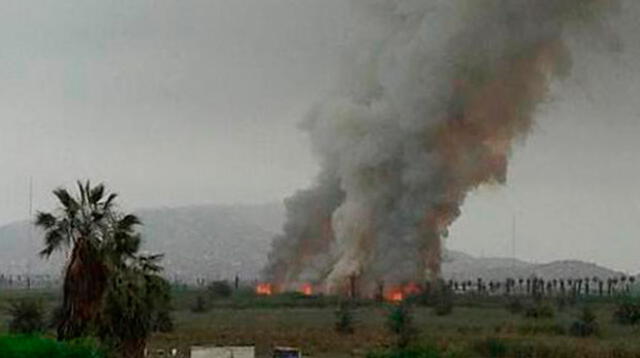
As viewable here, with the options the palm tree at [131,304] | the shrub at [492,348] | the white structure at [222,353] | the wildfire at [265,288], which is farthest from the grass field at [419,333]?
the wildfire at [265,288]

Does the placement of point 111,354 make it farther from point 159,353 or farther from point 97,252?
point 159,353

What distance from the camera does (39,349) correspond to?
76.7ft

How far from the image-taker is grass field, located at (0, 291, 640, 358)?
4156cm

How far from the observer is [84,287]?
1184 inches

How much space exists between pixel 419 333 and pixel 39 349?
28135 mm

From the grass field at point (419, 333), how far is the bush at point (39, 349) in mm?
14916

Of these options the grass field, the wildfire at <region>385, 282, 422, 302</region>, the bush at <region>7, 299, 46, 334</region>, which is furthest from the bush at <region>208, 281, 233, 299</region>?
the bush at <region>7, 299, 46, 334</region>

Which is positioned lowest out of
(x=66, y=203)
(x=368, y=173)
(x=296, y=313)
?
(x=296, y=313)

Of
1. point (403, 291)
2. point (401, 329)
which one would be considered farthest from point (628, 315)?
point (403, 291)

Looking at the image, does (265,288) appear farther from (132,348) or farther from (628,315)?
(132,348)

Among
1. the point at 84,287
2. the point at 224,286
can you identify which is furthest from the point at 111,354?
the point at 224,286

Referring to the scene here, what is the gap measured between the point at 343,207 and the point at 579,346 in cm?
5716

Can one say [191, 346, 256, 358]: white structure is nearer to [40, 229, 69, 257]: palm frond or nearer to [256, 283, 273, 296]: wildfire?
[40, 229, 69, 257]: palm frond

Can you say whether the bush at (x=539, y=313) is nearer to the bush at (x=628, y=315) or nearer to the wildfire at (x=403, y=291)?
the bush at (x=628, y=315)
